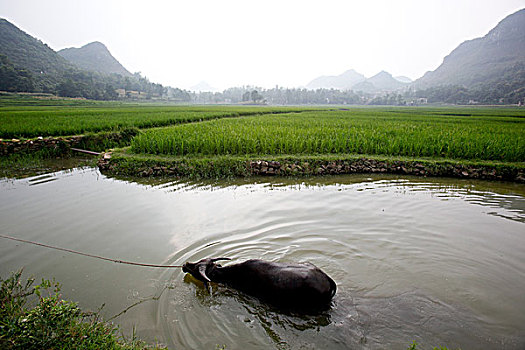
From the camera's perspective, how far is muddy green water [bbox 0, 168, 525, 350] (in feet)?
8.52

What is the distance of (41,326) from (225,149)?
726cm

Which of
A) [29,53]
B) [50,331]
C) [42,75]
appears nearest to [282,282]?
[50,331]

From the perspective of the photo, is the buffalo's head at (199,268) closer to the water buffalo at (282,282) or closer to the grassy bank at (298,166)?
the water buffalo at (282,282)

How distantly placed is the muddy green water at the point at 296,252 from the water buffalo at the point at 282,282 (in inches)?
5.0

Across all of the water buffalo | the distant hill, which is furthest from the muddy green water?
the distant hill

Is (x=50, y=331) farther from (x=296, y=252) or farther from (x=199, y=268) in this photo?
(x=296, y=252)

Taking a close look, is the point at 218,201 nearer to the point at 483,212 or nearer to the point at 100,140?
the point at 483,212

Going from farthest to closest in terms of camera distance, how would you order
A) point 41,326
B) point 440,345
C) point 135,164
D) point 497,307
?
point 135,164 < point 497,307 < point 440,345 < point 41,326

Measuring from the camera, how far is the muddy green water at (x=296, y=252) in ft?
8.52

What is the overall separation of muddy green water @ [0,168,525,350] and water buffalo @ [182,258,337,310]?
0.13 metres

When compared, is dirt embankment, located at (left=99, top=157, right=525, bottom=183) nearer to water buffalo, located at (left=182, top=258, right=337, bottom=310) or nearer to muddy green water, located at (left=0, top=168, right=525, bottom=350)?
muddy green water, located at (left=0, top=168, right=525, bottom=350)

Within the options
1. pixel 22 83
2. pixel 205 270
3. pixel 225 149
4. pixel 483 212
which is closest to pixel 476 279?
pixel 483 212

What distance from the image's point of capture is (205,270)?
3.12 m

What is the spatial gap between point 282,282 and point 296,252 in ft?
4.31
